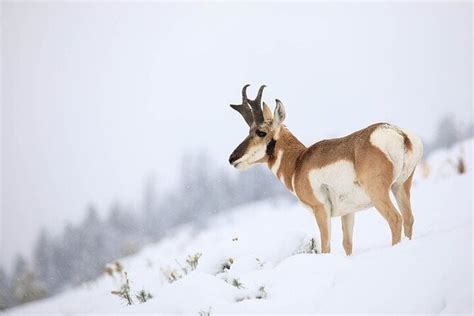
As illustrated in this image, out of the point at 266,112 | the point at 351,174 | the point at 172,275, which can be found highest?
the point at 266,112

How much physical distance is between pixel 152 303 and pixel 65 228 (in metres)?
35.8

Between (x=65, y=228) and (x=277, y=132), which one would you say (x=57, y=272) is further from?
(x=277, y=132)

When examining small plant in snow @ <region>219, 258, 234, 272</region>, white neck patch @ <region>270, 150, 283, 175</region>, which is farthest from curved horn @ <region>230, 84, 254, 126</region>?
small plant in snow @ <region>219, 258, 234, 272</region>

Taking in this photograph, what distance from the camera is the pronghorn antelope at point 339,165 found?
6.05 metres

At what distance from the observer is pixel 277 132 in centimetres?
747

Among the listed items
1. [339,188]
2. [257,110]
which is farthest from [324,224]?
[257,110]

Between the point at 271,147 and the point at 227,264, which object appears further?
the point at 271,147

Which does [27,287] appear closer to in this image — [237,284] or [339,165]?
[237,284]

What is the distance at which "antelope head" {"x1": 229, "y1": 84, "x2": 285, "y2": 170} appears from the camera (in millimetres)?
7309

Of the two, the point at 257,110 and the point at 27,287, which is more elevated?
the point at 257,110

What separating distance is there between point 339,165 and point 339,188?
0.98 feet

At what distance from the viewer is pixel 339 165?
21.0ft

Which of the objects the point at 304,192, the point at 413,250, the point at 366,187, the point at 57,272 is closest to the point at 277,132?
the point at 304,192

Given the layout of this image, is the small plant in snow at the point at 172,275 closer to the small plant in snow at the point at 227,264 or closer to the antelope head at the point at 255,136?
the small plant in snow at the point at 227,264
